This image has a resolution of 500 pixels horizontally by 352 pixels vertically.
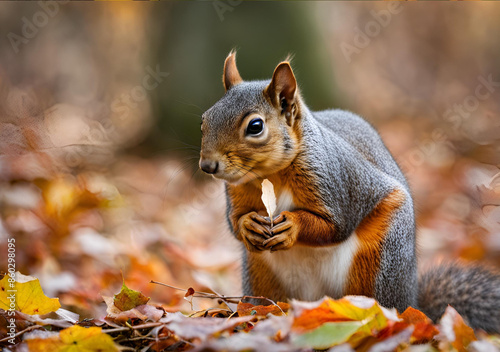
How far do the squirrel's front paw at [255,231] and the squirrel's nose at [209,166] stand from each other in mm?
217

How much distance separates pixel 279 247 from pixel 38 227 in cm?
129

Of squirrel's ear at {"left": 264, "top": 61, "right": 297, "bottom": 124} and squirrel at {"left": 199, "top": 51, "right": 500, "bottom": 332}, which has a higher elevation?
squirrel's ear at {"left": 264, "top": 61, "right": 297, "bottom": 124}

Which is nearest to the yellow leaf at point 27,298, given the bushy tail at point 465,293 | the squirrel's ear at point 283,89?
the squirrel's ear at point 283,89

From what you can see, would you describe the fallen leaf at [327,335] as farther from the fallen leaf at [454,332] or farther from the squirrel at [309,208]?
the squirrel at [309,208]

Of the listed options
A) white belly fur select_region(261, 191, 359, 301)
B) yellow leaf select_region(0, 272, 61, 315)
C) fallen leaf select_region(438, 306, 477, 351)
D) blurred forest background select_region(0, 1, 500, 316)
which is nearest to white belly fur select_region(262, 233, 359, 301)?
white belly fur select_region(261, 191, 359, 301)

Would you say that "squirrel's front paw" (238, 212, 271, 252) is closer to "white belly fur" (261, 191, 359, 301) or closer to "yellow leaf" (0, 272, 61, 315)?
"white belly fur" (261, 191, 359, 301)

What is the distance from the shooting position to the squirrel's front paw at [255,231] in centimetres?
181

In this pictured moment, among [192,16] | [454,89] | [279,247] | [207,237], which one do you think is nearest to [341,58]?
[454,89]

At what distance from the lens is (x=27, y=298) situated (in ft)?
4.97

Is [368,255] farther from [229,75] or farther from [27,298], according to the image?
[27,298]

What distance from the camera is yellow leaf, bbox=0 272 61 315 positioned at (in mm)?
1502

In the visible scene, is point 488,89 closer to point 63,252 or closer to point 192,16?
point 192,16

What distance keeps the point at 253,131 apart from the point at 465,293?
1.13 m

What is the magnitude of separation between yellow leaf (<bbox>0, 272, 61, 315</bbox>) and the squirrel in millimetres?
599
